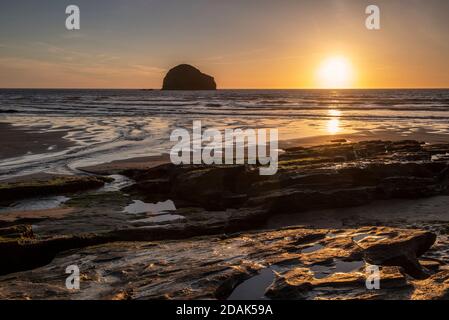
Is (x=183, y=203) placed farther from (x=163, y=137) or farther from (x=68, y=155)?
(x=163, y=137)

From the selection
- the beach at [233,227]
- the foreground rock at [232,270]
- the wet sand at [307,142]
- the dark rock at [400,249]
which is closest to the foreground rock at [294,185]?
the beach at [233,227]

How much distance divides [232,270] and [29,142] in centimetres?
2040

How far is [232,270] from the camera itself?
6.19 meters

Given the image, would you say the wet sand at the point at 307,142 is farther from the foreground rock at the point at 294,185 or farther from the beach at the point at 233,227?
the foreground rock at the point at 294,185

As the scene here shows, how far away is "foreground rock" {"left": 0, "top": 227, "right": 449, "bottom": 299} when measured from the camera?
5531 millimetres

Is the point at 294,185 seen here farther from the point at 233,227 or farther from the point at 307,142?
the point at 307,142

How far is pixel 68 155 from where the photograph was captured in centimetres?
1939

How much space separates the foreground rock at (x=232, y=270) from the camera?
553cm

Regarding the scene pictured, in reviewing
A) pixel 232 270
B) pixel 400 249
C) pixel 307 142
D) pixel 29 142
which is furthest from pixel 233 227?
pixel 29 142

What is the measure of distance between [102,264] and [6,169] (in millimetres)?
11155

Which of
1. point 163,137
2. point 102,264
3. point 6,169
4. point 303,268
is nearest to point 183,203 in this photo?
point 102,264

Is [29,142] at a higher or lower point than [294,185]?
higher

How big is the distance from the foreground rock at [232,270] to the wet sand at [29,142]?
14.1m

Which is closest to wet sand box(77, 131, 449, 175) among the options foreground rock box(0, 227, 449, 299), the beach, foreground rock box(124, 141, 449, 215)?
the beach
